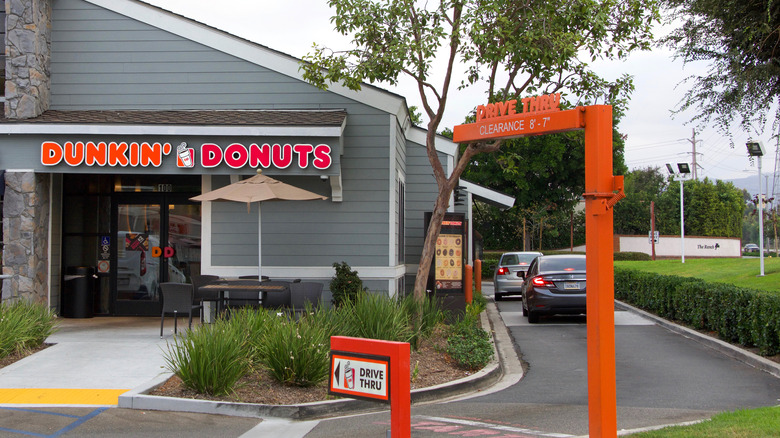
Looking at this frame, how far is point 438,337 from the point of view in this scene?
1155cm

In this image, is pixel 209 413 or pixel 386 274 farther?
pixel 386 274

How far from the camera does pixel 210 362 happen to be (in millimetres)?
7473

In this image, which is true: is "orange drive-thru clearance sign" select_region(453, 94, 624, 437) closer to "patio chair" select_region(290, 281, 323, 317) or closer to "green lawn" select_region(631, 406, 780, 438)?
"green lawn" select_region(631, 406, 780, 438)

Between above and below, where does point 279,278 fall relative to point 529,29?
below

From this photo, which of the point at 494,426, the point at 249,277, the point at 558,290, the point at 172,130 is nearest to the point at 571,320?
the point at 558,290

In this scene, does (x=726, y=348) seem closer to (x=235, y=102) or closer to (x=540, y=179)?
(x=235, y=102)

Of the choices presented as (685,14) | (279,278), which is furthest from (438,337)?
(685,14)

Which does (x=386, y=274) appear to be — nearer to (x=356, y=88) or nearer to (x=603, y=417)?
(x=356, y=88)

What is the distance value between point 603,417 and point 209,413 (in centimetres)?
418

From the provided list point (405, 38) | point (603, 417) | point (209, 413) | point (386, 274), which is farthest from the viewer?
point (386, 274)

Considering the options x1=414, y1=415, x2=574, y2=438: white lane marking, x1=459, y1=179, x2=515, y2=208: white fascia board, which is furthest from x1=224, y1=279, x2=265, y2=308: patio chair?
x1=459, y1=179, x2=515, y2=208: white fascia board

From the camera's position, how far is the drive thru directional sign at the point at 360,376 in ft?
15.8

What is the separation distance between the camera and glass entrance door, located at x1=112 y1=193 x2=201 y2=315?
13945 millimetres

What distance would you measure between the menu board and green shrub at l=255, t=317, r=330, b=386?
607cm
